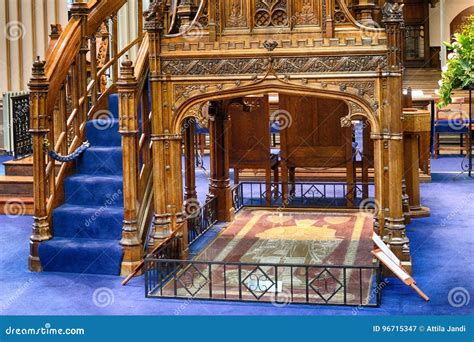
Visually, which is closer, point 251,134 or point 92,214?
point 92,214

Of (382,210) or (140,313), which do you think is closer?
(140,313)

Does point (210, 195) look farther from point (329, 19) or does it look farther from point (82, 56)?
point (329, 19)

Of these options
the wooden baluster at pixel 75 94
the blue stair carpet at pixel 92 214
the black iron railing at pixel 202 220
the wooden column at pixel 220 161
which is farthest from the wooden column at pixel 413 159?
the wooden baluster at pixel 75 94

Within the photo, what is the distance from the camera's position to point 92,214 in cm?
793

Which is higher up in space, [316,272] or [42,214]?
[42,214]

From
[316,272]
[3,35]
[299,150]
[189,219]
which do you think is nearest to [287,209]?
[299,150]

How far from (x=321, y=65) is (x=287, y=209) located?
3879 mm

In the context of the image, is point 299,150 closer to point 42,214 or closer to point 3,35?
point 42,214

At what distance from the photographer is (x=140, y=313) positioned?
6367 millimetres

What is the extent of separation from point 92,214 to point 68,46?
70.9 inches

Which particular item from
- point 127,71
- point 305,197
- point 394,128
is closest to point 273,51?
point 394,128

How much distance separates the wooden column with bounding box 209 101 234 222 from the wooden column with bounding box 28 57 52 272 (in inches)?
109

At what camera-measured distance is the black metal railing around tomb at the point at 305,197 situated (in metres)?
11.3

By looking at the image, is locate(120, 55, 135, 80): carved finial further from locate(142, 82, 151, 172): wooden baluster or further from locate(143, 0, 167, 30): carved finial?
locate(142, 82, 151, 172): wooden baluster
